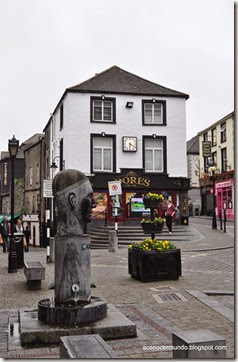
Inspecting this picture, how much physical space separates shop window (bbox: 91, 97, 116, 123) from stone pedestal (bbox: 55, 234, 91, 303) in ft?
73.5

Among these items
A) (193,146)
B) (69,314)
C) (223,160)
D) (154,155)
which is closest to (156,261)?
(69,314)

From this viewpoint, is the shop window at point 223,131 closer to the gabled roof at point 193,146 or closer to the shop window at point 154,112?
the gabled roof at point 193,146

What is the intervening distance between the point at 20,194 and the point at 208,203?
22271mm

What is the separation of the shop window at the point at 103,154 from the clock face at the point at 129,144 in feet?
2.39

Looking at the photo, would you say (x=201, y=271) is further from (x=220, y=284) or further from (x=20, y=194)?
(x=20, y=194)

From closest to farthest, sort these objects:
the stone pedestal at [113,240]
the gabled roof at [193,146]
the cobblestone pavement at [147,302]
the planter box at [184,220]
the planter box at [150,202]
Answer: the cobblestone pavement at [147,302] → the planter box at [150,202] → the stone pedestal at [113,240] → the planter box at [184,220] → the gabled roof at [193,146]

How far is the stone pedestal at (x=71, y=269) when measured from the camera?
6414 millimetres

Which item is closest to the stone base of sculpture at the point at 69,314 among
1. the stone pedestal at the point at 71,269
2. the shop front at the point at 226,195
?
the stone pedestal at the point at 71,269

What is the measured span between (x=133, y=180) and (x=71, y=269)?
71.9 feet

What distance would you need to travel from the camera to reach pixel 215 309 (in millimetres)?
7477

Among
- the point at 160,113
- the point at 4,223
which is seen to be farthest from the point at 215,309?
the point at 160,113

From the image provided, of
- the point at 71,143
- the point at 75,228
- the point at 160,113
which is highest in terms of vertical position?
the point at 160,113

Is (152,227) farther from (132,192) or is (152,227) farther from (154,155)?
(154,155)

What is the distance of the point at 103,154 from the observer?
Result: 93.0ft
